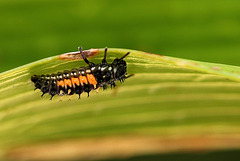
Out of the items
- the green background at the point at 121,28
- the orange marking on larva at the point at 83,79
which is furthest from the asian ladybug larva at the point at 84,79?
the green background at the point at 121,28

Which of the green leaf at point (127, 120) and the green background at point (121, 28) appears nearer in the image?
the green leaf at point (127, 120)

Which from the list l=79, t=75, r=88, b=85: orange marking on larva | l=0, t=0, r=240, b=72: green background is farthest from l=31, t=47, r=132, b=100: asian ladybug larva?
l=0, t=0, r=240, b=72: green background

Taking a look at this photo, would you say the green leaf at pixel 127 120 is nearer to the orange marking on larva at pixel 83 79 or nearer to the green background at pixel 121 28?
the orange marking on larva at pixel 83 79

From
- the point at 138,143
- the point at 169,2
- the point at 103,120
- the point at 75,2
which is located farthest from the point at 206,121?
the point at 75,2

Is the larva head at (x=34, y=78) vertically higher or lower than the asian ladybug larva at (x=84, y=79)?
higher

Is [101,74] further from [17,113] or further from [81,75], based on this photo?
[17,113]

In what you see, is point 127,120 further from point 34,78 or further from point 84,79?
point 34,78

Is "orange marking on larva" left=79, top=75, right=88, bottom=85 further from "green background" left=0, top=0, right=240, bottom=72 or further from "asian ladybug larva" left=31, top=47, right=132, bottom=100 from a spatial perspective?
"green background" left=0, top=0, right=240, bottom=72
